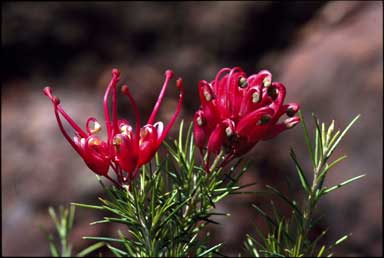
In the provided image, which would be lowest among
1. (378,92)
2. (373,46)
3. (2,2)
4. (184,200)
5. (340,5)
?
(184,200)

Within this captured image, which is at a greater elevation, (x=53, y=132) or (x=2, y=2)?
(x=2, y=2)

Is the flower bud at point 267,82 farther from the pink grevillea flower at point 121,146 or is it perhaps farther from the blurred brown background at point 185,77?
the blurred brown background at point 185,77

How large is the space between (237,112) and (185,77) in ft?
7.35

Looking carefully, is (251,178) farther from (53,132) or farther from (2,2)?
(2,2)

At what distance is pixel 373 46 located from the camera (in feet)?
9.28

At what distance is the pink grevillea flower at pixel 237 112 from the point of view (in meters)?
0.83

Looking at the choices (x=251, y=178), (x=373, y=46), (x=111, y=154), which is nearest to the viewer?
(x=111, y=154)

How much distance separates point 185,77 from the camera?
10.1ft

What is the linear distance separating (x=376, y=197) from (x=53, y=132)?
4.55ft

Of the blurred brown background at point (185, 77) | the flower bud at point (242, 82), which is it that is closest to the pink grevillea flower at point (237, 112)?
the flower bud at point (242, 82)

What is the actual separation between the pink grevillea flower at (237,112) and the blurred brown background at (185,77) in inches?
60.5

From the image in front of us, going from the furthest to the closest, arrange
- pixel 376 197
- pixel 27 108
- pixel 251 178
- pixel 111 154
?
pixel 27 108
pixel 251 178
pixel 376 197
pixel 111 154

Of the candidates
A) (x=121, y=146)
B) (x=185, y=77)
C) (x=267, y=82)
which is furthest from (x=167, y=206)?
(x=185, y=77)

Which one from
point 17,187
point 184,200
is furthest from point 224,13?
point 184,200
